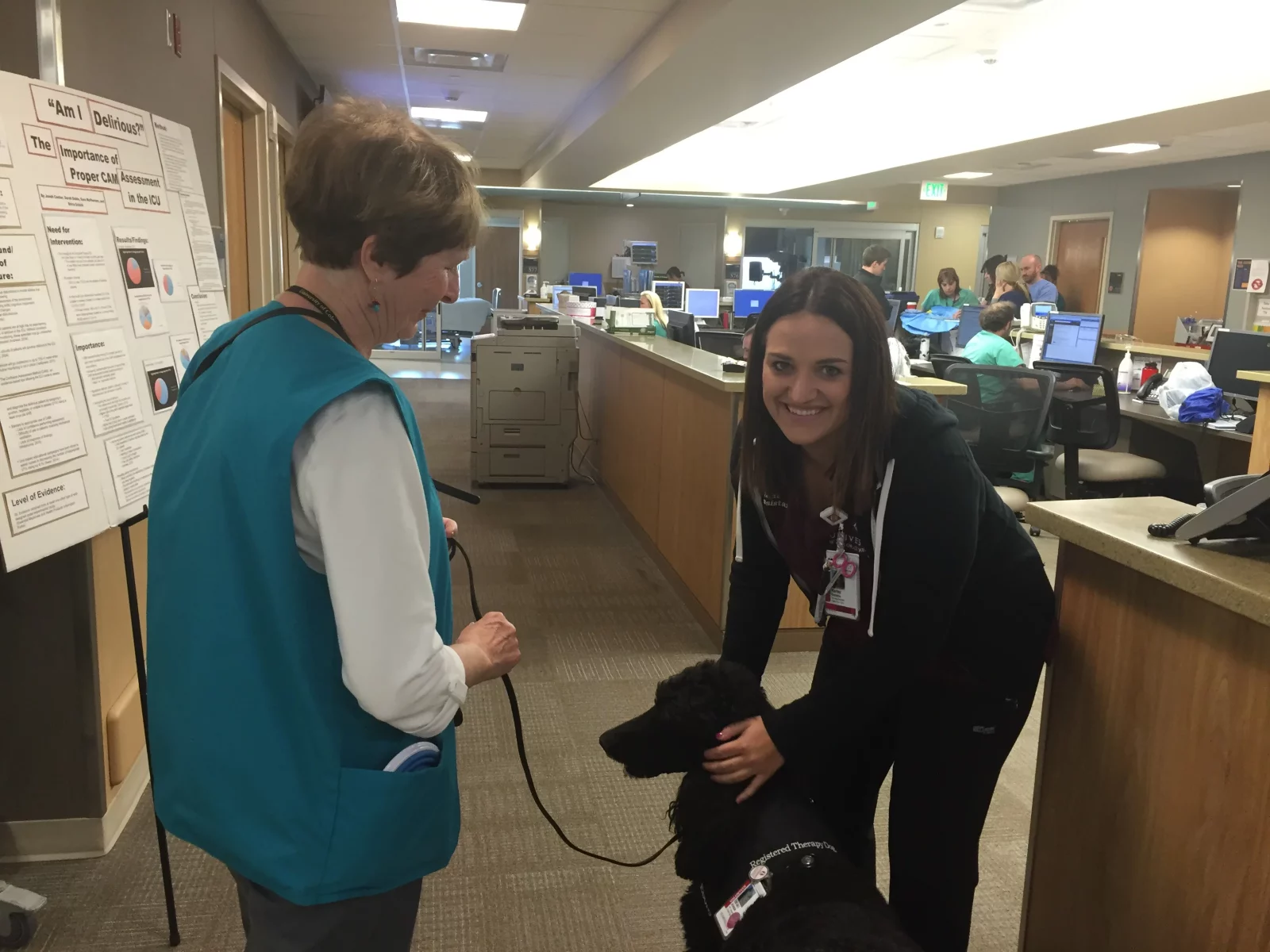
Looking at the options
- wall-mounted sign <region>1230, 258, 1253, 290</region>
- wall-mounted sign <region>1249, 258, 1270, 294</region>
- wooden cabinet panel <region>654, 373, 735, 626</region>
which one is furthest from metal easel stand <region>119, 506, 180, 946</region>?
wall-mounted sign <region>1230, 258, 1253, 290</region>

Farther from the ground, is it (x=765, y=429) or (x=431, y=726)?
(x=765, y=429)

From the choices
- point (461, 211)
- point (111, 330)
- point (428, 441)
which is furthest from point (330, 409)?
point (428, 441)

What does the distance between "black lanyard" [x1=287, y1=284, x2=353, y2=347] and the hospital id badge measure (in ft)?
2.46

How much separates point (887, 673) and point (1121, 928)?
475 mm

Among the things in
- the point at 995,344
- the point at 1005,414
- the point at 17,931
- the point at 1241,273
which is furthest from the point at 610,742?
the point at 1241,273

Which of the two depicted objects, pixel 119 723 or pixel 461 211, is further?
pixel 119 723

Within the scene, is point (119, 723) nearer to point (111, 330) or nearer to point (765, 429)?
point (111, 330)

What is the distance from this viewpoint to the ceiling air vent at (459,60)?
6.37 m

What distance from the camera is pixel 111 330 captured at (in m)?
2.11

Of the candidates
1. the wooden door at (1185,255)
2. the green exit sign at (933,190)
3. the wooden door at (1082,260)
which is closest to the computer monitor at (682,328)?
the green exit sign at (933,190)

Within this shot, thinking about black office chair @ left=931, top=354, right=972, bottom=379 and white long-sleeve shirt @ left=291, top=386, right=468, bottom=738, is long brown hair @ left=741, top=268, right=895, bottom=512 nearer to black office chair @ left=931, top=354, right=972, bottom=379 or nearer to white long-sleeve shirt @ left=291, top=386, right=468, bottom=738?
white long-sleeve shirt @ left=291, top=386, right=468, bottom=738

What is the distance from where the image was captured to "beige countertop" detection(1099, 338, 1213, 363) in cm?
581

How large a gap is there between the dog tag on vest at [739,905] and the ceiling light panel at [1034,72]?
539 centimetres

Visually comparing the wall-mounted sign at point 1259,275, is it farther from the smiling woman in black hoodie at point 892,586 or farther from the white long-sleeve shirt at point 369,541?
the white long-sleeve shirt at point 369,541
